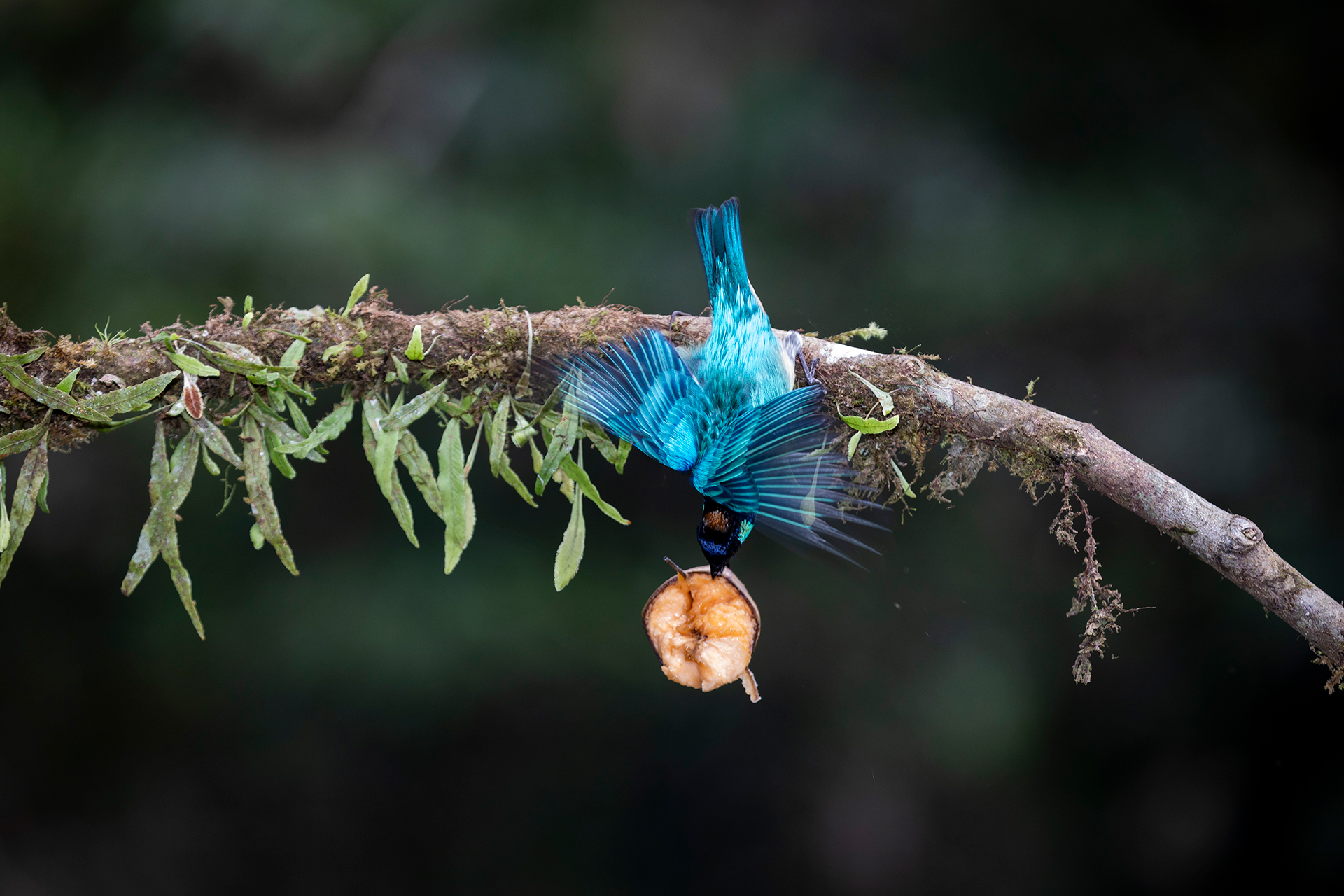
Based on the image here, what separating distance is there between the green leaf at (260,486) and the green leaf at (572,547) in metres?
0.45

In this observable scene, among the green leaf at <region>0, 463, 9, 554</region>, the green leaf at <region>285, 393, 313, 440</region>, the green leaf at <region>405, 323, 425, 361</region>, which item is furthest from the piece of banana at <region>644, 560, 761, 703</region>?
the green leaf at <region>0, 463, 9, 554</region>

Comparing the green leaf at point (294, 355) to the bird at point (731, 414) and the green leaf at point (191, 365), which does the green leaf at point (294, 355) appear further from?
the bird at point (731, 414)

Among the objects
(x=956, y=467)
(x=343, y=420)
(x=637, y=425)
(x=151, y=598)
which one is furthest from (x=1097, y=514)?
(x=151, y=598)

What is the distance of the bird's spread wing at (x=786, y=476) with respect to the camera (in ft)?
3.76

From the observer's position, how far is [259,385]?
1453mm

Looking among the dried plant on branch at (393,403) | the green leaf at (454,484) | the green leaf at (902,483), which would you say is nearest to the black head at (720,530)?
the dried plant on branch at (393,403)

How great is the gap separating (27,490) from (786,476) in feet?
4.13

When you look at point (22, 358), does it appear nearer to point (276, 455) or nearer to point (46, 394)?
point (46, 394)

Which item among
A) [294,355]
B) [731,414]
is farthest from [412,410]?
[731,414]

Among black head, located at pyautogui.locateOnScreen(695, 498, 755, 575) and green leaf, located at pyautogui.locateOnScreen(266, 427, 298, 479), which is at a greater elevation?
black head, located at pyautogui.locateOnScreen(695, 498, 755, 575)

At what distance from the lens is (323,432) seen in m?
1.44

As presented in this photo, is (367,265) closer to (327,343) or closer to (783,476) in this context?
(327,343)

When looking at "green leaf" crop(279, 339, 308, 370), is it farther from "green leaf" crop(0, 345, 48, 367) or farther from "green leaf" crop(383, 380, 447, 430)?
"green leaf" crop(0, 345, 48, 367)

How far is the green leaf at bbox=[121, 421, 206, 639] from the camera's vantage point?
143cm
